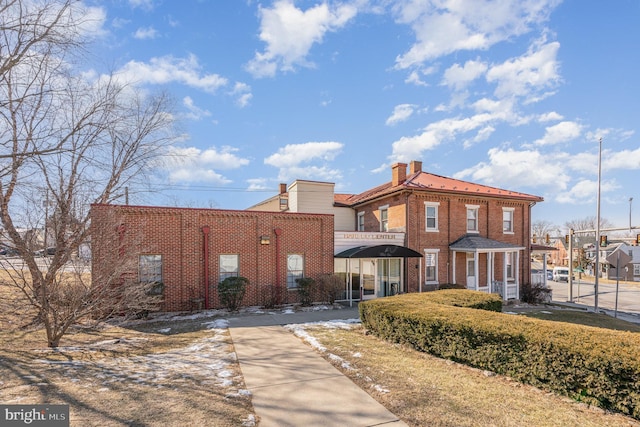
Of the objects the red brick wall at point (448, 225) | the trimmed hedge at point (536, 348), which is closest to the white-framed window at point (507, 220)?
the red brick wall at point (448, 225)

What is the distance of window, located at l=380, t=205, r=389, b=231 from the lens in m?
19.0

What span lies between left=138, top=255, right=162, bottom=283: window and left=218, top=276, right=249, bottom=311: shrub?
2.45m

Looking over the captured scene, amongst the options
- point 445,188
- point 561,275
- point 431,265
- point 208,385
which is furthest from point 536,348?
point 561,275

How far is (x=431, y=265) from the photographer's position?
17766mm

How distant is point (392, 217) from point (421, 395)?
14006 millimetres

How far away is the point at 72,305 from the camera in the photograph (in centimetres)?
782

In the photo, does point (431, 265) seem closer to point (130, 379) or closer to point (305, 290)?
point (305, 290)

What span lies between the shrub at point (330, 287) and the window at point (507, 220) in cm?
1147

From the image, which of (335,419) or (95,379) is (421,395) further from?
(95,379)

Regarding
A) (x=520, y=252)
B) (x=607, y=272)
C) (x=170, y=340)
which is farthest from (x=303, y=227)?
(x=607, y=272)

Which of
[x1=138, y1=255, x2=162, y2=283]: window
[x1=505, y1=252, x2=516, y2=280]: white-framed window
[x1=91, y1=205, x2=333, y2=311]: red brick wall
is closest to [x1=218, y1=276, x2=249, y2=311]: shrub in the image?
[x1=91, y1=205, x2=333, y2=311]: red brick wall

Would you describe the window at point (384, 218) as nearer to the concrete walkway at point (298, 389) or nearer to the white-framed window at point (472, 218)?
the white-framed window at point (472, 218)

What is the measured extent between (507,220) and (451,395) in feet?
59.3

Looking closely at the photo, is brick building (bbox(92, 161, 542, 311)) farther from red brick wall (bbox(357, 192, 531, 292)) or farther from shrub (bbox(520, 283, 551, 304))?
shrub (bbox(520, 283, 551, 304))
